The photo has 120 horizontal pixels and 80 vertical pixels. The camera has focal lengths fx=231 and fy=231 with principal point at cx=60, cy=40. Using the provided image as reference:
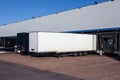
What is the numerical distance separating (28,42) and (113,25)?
13204mm

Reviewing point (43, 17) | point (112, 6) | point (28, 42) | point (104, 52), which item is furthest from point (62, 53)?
point (43, 17)

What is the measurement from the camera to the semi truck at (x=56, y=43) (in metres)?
27.1

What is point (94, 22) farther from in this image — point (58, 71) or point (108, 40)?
point (58, 71)

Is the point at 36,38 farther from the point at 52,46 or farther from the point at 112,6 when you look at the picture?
the point at 112,6

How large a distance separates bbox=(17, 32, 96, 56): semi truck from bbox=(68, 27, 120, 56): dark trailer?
9.93 ft

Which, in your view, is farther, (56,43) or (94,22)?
(94,22)

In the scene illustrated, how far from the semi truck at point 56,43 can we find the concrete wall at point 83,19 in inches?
164

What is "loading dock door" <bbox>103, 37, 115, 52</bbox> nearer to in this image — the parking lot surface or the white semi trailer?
the white semi trailer

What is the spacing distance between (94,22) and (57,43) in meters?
11.1

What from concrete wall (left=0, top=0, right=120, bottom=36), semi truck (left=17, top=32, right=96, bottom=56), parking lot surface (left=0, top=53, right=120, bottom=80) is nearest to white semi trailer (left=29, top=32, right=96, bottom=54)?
semi truck (left=17, top=32, right=96, bottom=56)

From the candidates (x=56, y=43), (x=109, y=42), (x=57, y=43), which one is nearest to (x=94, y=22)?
(x=109, y=42)

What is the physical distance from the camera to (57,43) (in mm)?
28562

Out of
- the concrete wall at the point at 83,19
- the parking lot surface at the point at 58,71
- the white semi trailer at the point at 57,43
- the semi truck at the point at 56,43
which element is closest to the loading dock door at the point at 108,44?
the concrete wall at the point at 83,19

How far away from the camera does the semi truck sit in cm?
2706
